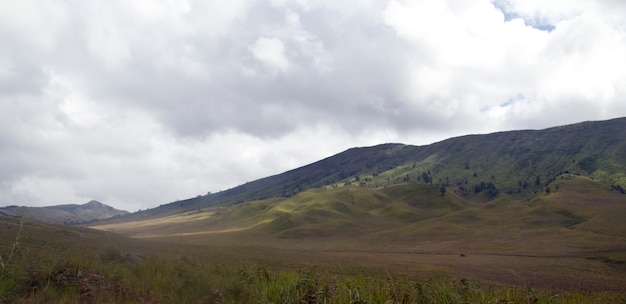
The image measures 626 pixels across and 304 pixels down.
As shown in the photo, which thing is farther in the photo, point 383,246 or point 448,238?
point 448,238

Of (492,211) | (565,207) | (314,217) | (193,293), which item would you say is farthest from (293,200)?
(193,293)

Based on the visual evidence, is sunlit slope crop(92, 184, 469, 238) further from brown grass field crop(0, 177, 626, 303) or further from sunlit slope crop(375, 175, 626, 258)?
sunlit slope crop(375, 175, 626, 258)

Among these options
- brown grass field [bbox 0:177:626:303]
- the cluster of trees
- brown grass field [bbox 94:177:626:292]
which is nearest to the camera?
brown grass field [bbox 0:177:626:303]

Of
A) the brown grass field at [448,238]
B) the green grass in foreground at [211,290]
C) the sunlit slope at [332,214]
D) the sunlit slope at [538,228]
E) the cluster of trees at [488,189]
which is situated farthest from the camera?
the cluster of trees at [488,189]

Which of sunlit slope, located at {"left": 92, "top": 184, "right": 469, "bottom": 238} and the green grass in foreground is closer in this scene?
the green grass in foreground

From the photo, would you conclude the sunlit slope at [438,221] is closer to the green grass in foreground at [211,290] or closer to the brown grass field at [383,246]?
the brown grass field at [383,246]

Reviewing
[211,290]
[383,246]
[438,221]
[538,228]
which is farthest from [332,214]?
[211,290]

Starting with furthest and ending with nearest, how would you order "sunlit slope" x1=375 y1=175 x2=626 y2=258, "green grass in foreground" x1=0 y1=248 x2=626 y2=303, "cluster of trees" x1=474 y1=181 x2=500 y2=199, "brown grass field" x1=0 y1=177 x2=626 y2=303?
1. "cluster of trees" x1=474 y1=181 x2=500 y2=199
2. "sunlit slope" x1=375 y1=175 x2=626 y2=258
3. "brown grass field" x1=0 y1=177 x2=626 y2=303
4. "green grass in foreground" x1=0 y1=248 x2=626 y2=303

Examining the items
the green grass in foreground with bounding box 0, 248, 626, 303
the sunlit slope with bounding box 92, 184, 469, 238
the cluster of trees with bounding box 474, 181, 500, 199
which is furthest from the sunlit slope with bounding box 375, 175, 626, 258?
the green grass in foreground with bounding box 0, 248, 626, 303

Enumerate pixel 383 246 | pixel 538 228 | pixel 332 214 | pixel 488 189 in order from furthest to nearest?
pixel 488 189
pixel 332 214
pixel 538 228
pixel 383 246

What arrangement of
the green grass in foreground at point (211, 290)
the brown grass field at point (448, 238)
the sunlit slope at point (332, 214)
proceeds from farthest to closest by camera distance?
1. the sunlit slope at point (332, 214)
2. the brown grass field at point (448, 238)
3. the green grass in foreground at point (211, 290)

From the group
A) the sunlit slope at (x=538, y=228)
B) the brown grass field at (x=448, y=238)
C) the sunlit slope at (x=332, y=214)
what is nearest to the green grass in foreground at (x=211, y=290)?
the brown grass field at (x=448, y=238)

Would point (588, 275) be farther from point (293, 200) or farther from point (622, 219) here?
point (293, 200)

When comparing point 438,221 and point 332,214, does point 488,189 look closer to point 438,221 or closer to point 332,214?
point 438,221
